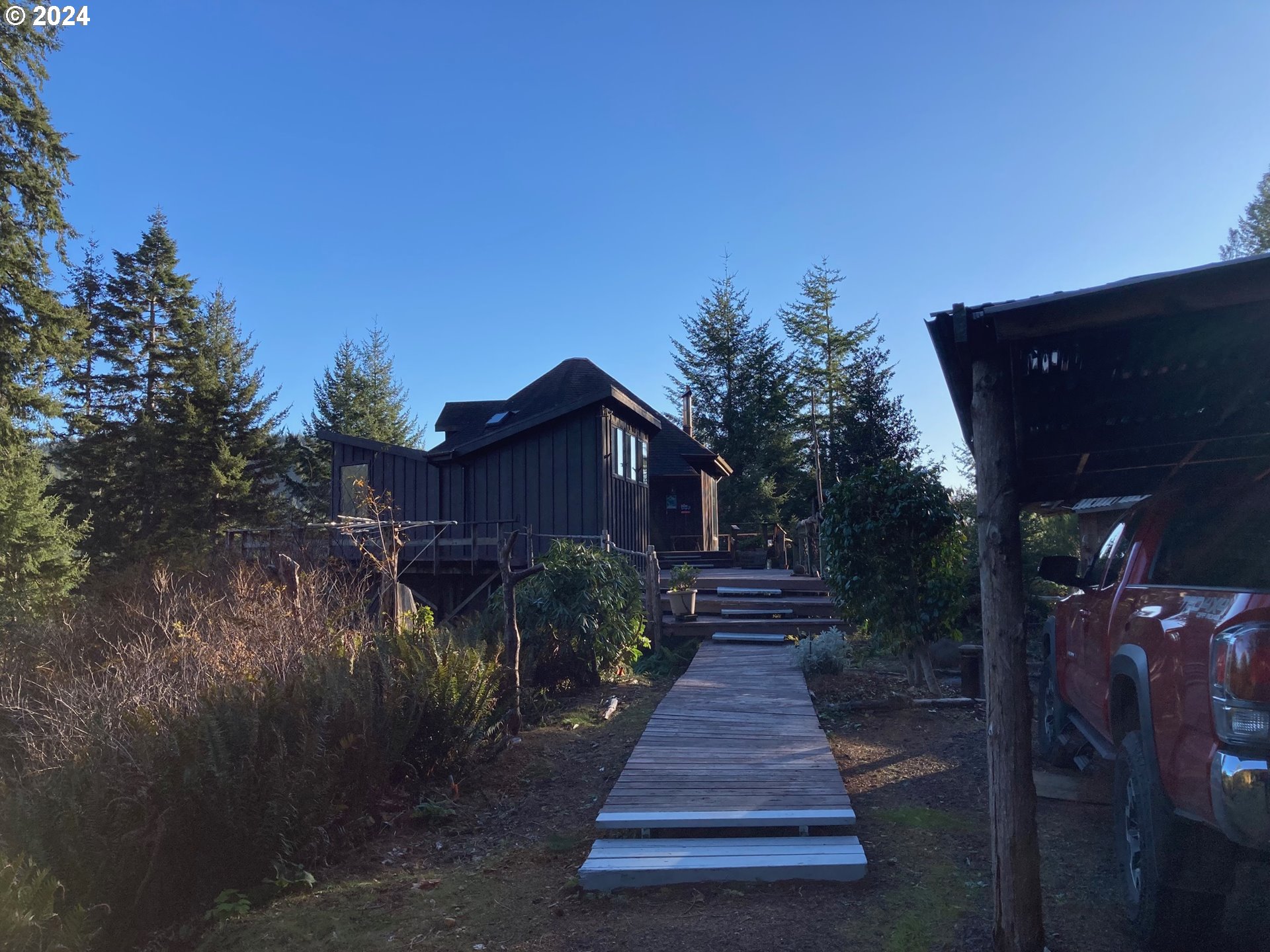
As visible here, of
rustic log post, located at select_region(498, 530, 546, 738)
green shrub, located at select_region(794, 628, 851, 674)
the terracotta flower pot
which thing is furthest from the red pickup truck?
the terracotta flower pot

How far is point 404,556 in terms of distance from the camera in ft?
56.6

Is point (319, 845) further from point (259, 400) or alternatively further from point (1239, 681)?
point (259, 400)

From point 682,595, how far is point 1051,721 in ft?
25.1

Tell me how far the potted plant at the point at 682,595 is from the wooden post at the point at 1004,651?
984 centimetres

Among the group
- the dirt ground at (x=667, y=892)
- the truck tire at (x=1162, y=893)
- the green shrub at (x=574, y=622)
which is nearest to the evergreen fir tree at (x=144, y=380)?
the green shrub at (x=574, y=622)

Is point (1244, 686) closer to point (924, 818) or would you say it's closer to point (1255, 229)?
point (924, 818)

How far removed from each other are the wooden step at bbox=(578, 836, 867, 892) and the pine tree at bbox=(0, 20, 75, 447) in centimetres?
2142

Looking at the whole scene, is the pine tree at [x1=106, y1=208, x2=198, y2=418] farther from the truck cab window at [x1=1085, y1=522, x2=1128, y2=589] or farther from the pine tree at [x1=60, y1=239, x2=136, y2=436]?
the truck cab window at [x1=1085, y1=522, x2=1128, y2=589]

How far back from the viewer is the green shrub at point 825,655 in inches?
386

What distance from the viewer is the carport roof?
331 centimetres

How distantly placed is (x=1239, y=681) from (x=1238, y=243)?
4704 cm

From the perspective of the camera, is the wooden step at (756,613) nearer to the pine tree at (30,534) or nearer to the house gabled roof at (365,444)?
the house gabled roof at (365,444)

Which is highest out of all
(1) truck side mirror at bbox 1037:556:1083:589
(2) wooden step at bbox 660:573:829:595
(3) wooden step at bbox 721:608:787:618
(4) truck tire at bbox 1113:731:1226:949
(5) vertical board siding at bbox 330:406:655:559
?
(5) vertical board siding at bbox 330:406:655:559

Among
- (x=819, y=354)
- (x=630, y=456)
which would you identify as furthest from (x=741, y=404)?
(x=630, y=456)
